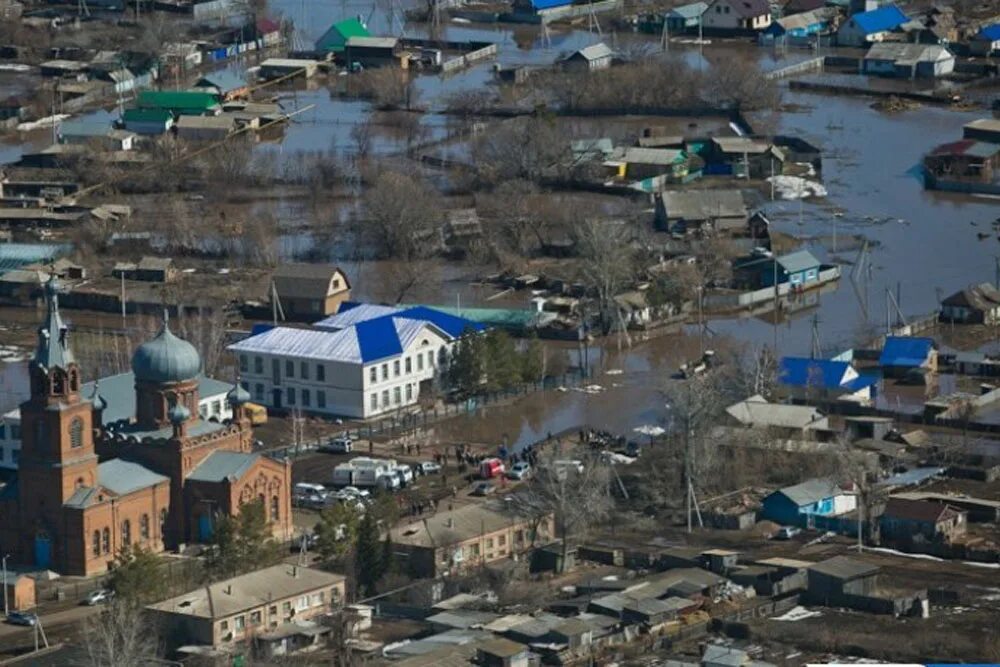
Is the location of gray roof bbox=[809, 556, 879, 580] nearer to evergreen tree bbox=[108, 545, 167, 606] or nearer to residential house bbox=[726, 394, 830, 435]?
residential house bbox=[726, 394, 830, 435]

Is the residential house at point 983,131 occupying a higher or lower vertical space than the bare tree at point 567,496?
lower

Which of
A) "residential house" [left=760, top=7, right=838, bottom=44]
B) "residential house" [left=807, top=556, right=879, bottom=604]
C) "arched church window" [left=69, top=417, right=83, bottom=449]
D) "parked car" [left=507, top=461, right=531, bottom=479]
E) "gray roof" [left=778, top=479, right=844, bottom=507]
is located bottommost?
"residential house" [left=760, top=7, right=838, bottom=44]

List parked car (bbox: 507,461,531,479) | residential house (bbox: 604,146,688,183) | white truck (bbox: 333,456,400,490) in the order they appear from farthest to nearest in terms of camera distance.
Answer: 1. residential house (bbox: 604,146,688,183)
2. parked car (bbox: 507,461,531,479)
3. white truck (bbox: 333,456,400,490)

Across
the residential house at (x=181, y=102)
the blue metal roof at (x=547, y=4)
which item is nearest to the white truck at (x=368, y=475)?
the residential house at (x=181, y=102)

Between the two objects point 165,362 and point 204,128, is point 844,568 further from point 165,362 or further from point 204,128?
point 204,128

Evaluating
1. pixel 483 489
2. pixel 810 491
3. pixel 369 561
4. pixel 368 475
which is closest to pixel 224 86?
pixel 368 475

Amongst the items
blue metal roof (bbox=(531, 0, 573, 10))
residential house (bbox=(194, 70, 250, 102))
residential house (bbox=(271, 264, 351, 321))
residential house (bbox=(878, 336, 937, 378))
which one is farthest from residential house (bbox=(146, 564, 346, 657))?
blue metal roof (bbox=(531, 0, 573, 10))

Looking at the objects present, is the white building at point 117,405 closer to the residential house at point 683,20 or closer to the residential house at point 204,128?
the residential house at point 204,128
